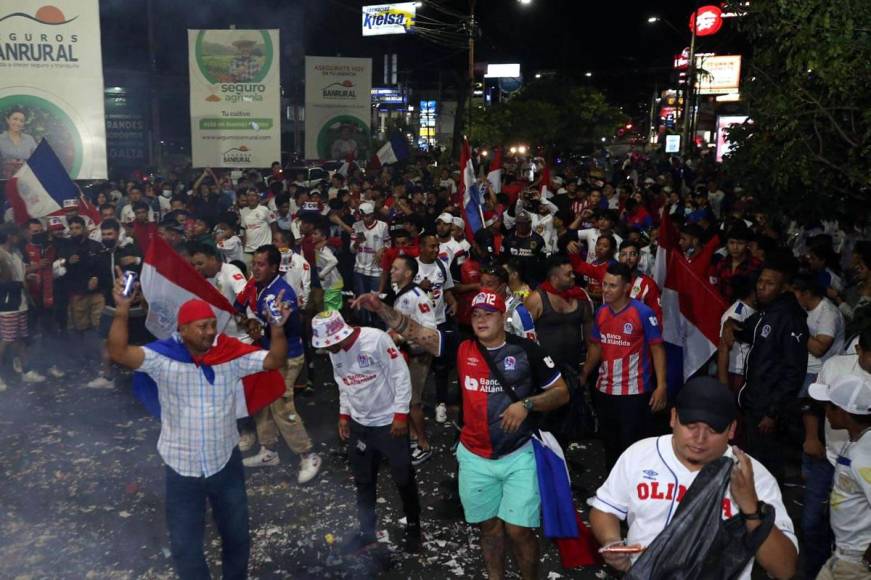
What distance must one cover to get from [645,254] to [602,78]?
76854 millimetres

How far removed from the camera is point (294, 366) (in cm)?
656

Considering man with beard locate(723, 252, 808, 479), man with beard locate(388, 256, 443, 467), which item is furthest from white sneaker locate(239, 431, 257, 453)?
man with beard locate(723, 252, 808, 479)

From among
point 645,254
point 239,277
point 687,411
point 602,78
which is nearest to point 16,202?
point 239,277

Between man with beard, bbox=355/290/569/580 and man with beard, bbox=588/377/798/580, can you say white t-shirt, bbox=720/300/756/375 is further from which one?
man with beard, bbox=588/377/798/580

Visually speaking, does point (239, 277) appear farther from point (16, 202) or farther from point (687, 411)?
point (687, 411)

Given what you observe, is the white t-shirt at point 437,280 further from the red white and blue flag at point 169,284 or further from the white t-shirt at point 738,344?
the red white and blue flag at point 169,284

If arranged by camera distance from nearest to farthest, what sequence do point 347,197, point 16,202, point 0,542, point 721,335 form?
1. point 0,542
2. point 721,335
3. point 16,202
4. point 347,197

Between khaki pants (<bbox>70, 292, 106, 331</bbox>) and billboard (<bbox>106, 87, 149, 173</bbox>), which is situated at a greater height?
billboard (<bbox>106, 87, 149, 173</bbox>)

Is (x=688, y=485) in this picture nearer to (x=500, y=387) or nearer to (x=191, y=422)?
(x=500, y=387)

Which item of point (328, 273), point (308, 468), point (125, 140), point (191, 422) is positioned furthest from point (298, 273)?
point (125, 140)

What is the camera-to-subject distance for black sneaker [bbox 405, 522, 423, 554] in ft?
17.3

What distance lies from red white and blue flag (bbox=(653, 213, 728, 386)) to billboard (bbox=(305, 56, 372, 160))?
1203 centimetres

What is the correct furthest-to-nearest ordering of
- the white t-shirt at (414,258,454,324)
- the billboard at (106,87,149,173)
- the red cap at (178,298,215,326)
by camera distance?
the billboard at (106,87,149,173)
the white t-shirt at (414,258,454,324)
the red cap at (178,298,215,326)

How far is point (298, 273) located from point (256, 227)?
416 centimetres
